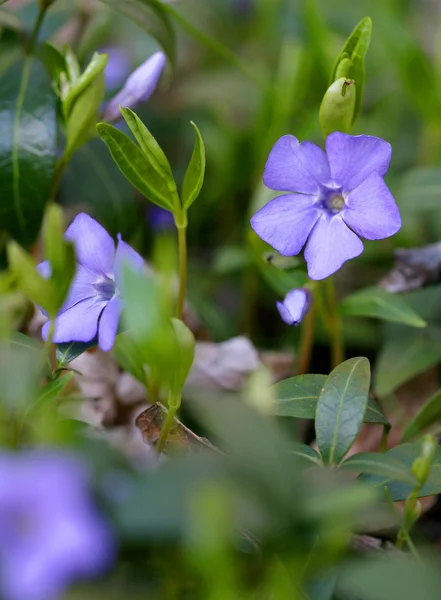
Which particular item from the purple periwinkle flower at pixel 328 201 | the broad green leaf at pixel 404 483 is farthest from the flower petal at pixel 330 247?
the broad green leaf at pixel 404 483

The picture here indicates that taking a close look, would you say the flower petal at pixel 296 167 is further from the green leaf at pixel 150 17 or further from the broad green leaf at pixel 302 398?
the green leaf at pixel 150 17

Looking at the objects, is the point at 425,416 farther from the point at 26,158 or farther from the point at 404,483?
the point at 26,158

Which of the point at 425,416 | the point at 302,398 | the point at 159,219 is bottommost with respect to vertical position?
the point at 159,219

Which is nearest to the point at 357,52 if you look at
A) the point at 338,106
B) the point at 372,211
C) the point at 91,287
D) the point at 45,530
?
the point at 338,106

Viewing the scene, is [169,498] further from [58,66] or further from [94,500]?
[58,66]

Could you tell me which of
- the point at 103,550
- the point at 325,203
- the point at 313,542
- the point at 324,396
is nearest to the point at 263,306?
the point at 325,203
